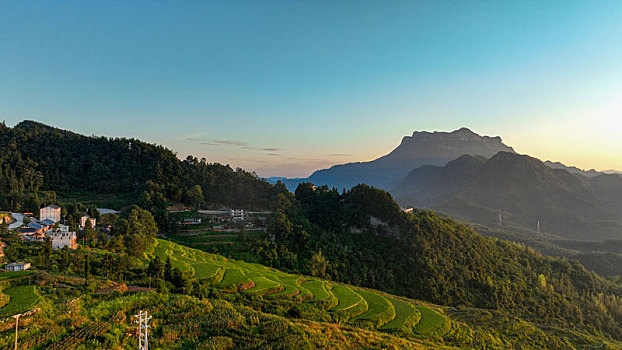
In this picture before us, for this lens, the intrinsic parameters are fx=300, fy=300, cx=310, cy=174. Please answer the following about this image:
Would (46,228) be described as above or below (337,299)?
above

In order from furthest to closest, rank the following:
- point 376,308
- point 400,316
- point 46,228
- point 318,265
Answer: point 318,265
point 46,228
point 376,308
point 400,316

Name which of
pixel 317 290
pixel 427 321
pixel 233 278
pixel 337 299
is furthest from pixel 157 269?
pixel 427 321

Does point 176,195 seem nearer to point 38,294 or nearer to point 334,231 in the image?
point 334,231

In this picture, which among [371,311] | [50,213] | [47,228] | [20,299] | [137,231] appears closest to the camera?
[20,299]

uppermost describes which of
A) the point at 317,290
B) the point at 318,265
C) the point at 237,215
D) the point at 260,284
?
the point at 237,215

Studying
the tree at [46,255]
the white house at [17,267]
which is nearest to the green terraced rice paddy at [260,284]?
the tree at [46,255]

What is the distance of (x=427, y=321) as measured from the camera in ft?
84.6

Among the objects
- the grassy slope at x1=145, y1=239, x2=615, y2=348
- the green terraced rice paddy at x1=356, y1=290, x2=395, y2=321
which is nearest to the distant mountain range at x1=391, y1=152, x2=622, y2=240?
the grassy slope at x1=145, y1=239, x2=615, y2=348

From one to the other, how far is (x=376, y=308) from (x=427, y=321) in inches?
185

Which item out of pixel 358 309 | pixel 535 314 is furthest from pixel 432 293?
pixel 358 309

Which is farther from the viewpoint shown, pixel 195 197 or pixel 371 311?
pixel 195 197

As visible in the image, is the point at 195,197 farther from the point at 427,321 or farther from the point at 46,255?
the point at 427,321

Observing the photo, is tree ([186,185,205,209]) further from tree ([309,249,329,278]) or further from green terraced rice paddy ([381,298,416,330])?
green terraced rice paddy ([381,298,416,330])

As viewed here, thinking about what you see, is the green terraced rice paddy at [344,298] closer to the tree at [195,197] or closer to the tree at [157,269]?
the tree at [157,269]
